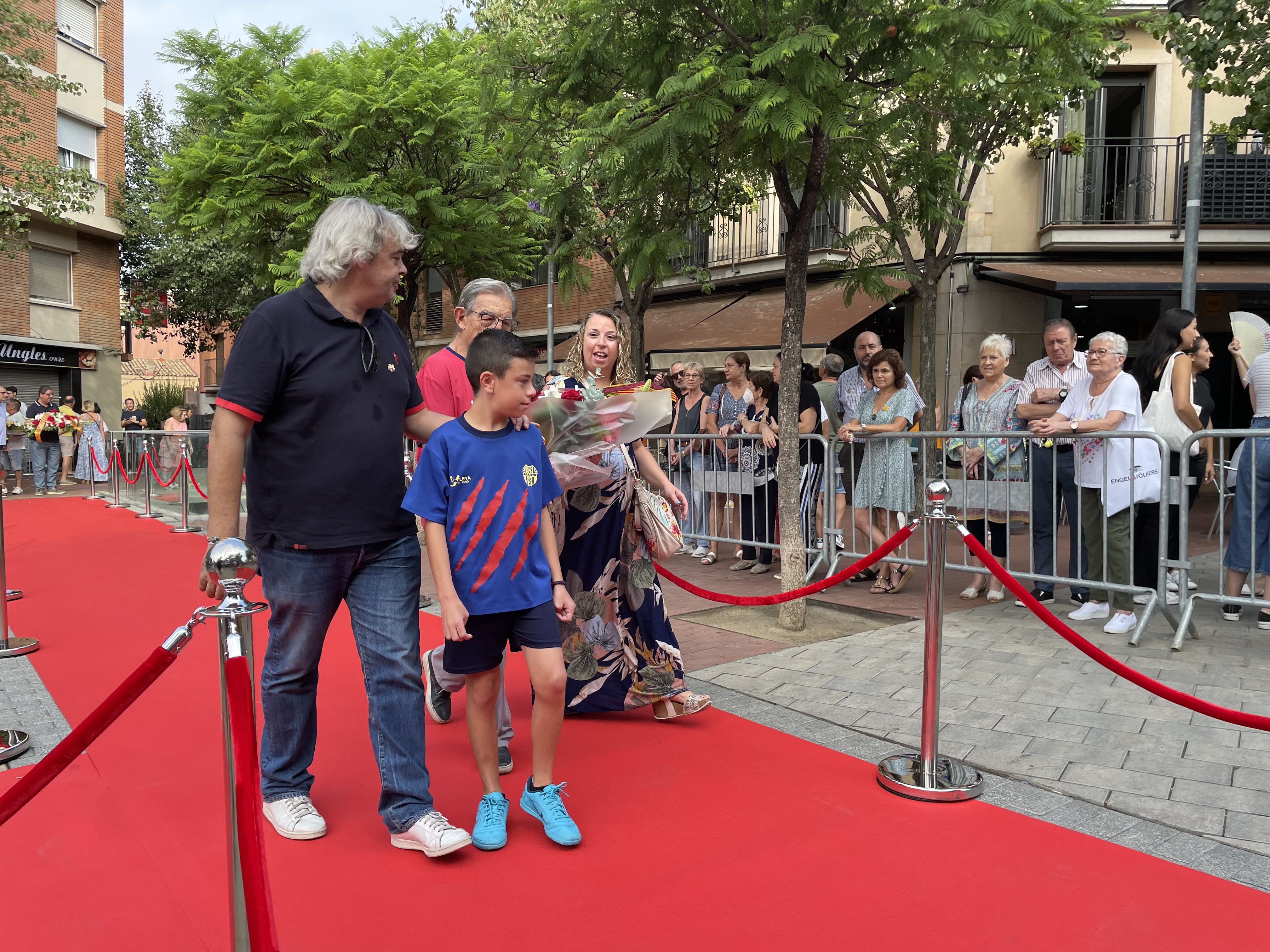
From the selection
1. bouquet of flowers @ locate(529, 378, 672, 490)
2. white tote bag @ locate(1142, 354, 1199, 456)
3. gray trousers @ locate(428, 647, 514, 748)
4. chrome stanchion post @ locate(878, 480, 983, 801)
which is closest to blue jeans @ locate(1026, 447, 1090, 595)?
white tote bag @ locate(1142, 354, 1199, 456)

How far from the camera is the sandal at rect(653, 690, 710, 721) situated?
14.6ft

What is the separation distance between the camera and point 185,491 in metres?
12.4

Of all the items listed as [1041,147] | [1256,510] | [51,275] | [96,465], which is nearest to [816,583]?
[1256,510]

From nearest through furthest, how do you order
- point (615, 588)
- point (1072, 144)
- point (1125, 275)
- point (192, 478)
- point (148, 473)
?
point (615, 588) → point (192, 478) → point (148, 473) → point (1072, 144) → point (1125, 275)

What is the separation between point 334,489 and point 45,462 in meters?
19.0

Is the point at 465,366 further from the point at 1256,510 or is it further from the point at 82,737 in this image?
the point at 1256,510

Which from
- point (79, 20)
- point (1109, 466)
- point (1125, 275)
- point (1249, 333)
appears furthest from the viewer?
point (79, 20)

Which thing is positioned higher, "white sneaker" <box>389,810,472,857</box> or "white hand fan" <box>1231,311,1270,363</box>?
"white hand fan" <box>1231,311,1270,363</box>

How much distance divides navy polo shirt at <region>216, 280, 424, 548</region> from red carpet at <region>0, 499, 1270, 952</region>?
1.07m

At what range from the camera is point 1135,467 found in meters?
6.04

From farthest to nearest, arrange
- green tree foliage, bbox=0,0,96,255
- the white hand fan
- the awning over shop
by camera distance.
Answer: green tree foliage, bbox=0,0,96,255 < the awning over shop < the white hand fan

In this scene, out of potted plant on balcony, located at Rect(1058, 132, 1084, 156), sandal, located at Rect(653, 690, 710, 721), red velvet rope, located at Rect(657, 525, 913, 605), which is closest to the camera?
red velvet rope, located at Rect(657, 525, 913, 605)

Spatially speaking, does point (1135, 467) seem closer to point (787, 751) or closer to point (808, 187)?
point (808, 187)

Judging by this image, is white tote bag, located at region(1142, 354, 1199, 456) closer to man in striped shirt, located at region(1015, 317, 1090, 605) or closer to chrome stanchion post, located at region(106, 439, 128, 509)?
man in striped shirt, located at region(1015, 317, 1090, 605)
